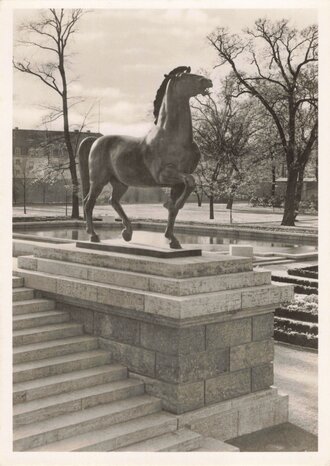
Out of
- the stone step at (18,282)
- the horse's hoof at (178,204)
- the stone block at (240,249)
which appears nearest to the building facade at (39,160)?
the stone block at (240,249)

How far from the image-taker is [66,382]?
25.6 ft

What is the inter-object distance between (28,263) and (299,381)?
466 cm

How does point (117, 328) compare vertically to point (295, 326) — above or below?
above

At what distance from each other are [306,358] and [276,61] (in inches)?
913

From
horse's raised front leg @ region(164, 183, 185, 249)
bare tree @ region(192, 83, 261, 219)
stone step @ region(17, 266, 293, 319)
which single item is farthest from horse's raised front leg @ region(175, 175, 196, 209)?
bare tree @ region(192, 83, 261, 219)

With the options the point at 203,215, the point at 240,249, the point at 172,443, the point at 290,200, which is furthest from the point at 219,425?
the point at 203,215

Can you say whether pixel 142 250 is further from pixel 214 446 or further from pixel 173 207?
pixel 214 446

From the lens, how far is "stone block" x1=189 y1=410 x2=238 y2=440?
779 cm

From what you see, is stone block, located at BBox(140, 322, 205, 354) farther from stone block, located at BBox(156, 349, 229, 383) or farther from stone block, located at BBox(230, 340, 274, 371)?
stone block, located at BBox(230, 340, 274, 371)

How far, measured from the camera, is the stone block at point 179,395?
7719 millimetres

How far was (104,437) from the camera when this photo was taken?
7086mm
